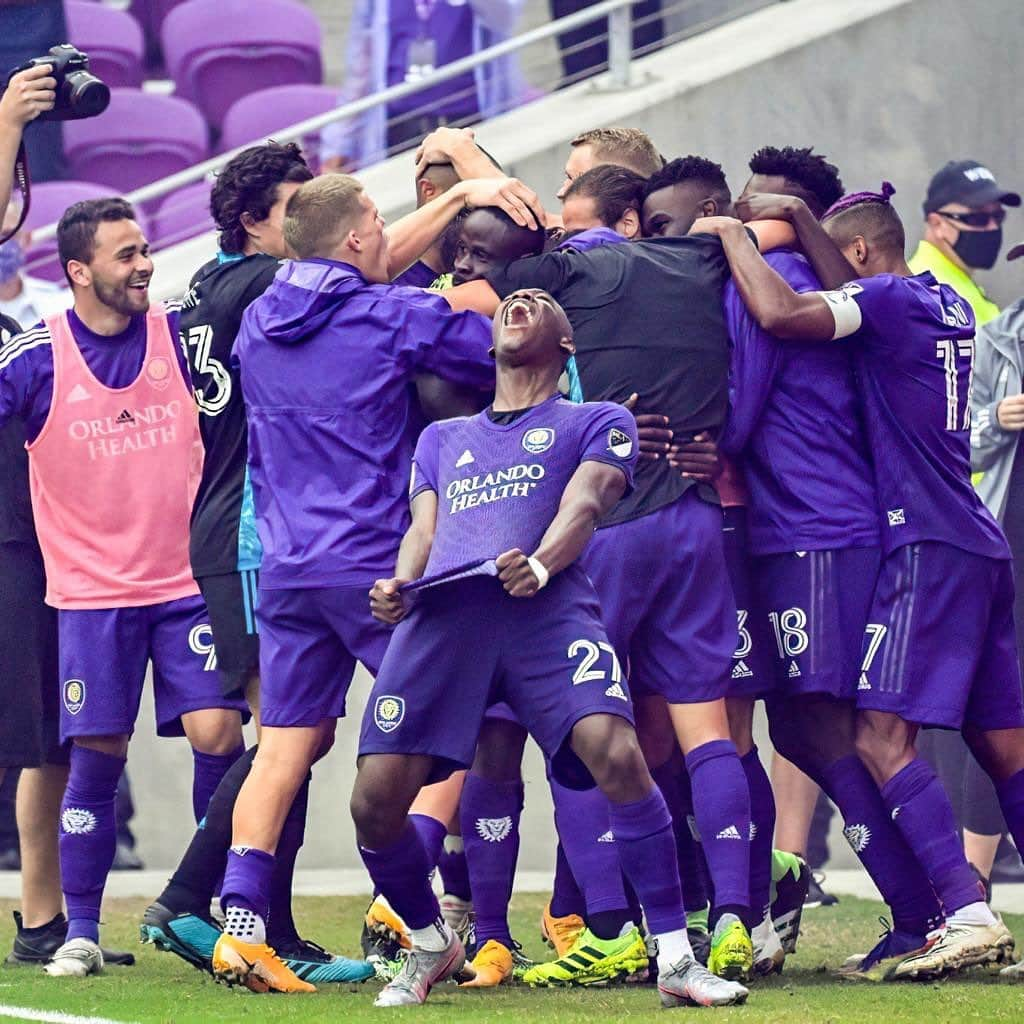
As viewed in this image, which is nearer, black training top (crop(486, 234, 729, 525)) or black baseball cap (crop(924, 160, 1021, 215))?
black training top (crop(486, 234, 729, 525))

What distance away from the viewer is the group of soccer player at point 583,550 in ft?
19.9

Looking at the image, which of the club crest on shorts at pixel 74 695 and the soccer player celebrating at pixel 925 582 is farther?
the club crest on shorts at pixel 74 695

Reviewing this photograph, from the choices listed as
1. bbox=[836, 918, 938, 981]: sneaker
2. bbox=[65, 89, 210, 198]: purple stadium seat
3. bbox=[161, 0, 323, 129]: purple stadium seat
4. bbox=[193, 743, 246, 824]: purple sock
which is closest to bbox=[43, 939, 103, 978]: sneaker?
bbox=[193, 743, 246, 824]: purple sock

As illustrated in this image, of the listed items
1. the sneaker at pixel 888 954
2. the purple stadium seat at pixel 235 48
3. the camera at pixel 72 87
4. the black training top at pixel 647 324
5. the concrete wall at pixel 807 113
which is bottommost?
the sneaker at pixel 888 954

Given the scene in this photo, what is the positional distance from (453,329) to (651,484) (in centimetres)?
68

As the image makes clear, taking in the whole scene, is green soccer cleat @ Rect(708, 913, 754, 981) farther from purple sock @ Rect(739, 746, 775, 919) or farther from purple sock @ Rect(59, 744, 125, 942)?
purple sock @ Rect(59, 744, 125, 942)

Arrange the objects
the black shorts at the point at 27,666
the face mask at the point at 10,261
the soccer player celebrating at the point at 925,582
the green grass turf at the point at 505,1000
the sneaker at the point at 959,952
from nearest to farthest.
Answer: the green grass turf at the point at 505,1000, the sneaker at the point at 959,952, the soccer player celebrating at the point at 925,582, the black shorts at the point at 27,666, the face mask at the point at 10,261

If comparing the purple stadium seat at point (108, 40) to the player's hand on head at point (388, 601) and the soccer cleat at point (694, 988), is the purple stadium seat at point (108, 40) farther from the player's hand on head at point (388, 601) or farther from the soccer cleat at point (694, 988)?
the soccer cleat at point (694, 988)

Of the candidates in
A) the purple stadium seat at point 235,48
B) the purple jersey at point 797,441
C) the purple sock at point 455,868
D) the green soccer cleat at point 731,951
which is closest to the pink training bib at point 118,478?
the purple sock at point 455,868

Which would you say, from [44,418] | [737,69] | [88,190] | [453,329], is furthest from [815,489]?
[88,190]

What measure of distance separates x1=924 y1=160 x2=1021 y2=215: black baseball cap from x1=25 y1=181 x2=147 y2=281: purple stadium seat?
4.52 meters

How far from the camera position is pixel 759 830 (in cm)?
657

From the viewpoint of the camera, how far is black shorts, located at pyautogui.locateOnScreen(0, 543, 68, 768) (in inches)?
278

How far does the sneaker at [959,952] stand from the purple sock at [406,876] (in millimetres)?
1319
